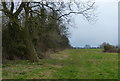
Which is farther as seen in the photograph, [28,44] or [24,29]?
[28,44]

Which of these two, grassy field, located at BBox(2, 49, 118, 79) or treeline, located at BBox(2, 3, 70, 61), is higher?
treeline, located at BBox(2, 3, 70, 61)

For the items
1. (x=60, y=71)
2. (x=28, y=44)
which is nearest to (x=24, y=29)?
(x=28, y=44)

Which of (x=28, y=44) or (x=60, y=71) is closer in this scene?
(x=60, y=71)

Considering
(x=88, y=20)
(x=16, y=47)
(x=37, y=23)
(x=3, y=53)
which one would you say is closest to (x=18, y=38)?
(x=16, y=47)

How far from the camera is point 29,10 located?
17.9 metres

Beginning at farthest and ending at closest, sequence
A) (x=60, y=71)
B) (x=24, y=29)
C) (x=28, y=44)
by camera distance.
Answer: (x=28, y=44)
(x=24, y=29)
(x=60, y=71)

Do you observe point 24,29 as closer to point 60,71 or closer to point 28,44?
point 28,44

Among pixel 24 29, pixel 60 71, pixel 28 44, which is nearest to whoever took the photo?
pixel 60 71

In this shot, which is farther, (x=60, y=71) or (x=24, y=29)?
(x=24, y=29)

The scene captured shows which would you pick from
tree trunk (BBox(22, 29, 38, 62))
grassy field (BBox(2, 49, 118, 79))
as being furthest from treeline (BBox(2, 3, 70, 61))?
grassy field (BBox(2, 49, 118, 79))

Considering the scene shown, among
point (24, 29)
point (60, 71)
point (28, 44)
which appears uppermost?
point (24, 29)

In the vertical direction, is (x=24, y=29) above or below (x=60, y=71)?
above

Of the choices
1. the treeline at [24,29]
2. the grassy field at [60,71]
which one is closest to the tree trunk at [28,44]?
the treeline at [24,29]

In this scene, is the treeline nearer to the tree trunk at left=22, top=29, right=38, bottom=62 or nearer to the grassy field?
the tree trunk at left=22, top=29, right=38, bottom=62
